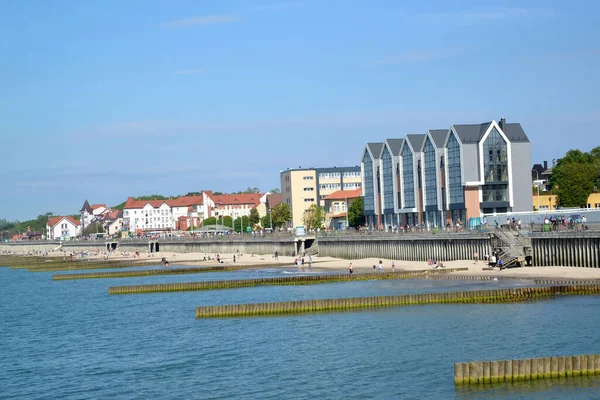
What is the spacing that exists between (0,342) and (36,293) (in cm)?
4418

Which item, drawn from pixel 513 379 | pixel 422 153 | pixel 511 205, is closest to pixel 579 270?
pixel 513 379

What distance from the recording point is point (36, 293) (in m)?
106

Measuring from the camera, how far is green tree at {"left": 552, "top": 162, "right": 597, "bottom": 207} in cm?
13650

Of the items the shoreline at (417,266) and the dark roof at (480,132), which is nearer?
the shoreline at (417,266)

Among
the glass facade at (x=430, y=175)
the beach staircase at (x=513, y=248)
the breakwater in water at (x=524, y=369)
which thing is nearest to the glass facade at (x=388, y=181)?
the glass facade at (x=430, y=175)

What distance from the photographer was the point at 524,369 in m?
37.0

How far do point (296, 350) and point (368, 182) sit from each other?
336ft

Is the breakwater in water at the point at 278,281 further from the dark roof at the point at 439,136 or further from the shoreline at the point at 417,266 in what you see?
the dark roof at the point at 439,136

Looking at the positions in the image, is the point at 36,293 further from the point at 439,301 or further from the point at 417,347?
the point at 417,347

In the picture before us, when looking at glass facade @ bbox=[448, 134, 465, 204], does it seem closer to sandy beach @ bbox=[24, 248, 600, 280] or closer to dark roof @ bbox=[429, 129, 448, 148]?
dark roof @ bbox=[429, 129, 448, 148]

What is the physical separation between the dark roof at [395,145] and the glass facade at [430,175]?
10908 millimetres

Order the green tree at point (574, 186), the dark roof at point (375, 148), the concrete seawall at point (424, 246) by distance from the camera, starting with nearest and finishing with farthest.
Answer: the concrete seawall at point (424, 246) < the green tree at point (574, 186) < the dark roof at point (375, 148)

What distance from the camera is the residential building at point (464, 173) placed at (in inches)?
4692

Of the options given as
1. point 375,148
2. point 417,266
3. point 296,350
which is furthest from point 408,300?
point 375,148
